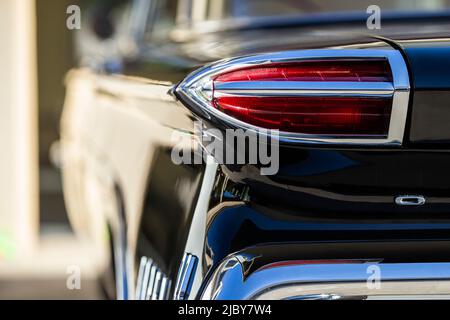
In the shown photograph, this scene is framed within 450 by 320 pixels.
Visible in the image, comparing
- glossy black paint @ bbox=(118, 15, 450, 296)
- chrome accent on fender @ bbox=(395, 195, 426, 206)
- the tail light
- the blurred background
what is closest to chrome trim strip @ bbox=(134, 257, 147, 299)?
glossy black paint @ bbox=(118, 15, 450, 296)

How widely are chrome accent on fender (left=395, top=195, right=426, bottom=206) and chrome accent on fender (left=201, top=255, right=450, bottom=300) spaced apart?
136 millimetres

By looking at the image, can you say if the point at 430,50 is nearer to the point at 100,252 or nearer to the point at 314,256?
the point at 314,256

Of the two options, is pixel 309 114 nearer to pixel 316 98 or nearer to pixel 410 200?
pixel 316 98

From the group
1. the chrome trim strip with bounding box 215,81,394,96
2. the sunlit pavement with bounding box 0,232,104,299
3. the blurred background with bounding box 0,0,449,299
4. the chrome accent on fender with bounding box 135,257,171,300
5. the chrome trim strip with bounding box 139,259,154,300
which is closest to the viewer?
the chrome trim strip with bounding box 215,81,394,96

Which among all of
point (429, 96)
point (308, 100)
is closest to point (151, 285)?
point (308, 100)

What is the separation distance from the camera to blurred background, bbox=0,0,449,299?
20.2 feet

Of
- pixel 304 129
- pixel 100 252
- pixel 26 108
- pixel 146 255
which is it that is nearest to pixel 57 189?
pixel 26 108

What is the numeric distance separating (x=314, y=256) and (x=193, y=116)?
1.37ft

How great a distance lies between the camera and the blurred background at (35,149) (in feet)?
20.2

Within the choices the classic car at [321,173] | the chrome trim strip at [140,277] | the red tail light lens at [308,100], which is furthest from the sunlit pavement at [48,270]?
the red tail light lens at [308,100]

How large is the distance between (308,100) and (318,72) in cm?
7

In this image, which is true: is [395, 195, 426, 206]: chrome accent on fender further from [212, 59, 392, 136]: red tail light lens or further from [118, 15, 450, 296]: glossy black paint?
[212, 59, 392, 136]: red tail light lens

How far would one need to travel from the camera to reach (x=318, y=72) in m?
1.76
